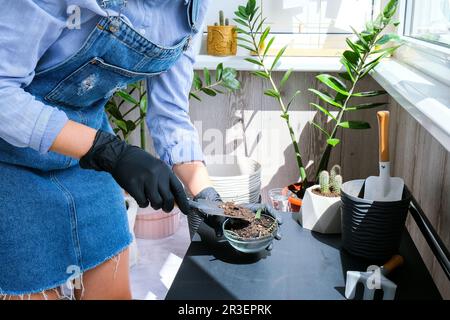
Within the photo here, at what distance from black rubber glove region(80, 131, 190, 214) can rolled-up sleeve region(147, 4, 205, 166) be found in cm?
28

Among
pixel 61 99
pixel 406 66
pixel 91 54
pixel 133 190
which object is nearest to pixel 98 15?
pixel 91 54

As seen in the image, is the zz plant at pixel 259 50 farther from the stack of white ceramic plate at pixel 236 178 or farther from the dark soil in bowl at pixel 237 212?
the dark soil in bowl at pixel 237 212

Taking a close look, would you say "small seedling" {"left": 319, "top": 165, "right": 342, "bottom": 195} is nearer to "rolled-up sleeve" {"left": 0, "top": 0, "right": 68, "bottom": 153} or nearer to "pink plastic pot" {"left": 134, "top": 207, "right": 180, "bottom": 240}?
"rolled-up sleeve" {"left": 0, "top": 0, "right": 68, "bottom": 153}

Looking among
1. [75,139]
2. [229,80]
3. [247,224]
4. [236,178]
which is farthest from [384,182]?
[229,80]

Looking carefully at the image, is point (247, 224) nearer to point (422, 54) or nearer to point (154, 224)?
point (422, 54)

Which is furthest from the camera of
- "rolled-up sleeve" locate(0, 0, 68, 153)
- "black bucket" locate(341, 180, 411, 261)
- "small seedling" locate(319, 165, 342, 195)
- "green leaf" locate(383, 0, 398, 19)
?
"green leaf" locate(383, 0, 398, 19)

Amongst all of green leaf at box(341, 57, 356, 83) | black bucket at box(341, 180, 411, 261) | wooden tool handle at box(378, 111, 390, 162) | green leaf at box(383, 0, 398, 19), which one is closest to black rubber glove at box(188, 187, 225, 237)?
black bucket at box(341, 180, 411, 261)

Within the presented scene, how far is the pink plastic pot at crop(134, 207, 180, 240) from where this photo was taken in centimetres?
247

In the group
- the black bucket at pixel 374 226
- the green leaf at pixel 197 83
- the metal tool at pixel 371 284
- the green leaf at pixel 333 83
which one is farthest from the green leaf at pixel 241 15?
the metal tool at pixel 371 284

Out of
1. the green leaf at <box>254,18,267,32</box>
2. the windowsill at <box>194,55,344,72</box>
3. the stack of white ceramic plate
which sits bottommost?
the stack of white ceramic plate

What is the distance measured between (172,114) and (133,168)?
0.33m

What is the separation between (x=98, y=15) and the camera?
90 centimetres
